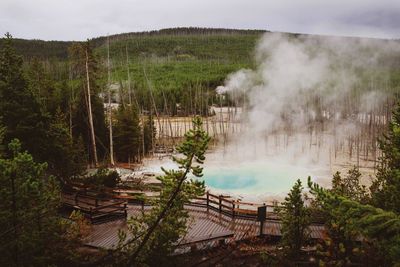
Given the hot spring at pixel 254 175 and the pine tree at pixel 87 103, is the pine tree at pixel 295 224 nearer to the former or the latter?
the hot spring at pixel 254 175

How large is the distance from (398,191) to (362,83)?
3333 inches

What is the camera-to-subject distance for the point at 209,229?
14.4 meters

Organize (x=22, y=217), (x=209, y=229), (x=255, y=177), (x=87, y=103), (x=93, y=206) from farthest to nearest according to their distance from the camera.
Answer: (x=255, y=177)
(x=87, y=103)
(x=93, y=206)
(x=209, y=229)
(x=22, y=217)

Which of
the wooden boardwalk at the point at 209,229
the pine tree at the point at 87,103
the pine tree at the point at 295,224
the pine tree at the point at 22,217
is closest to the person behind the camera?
the pine tree at the point at 22,217

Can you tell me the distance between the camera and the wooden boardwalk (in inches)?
518

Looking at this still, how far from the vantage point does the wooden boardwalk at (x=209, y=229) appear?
13.2m

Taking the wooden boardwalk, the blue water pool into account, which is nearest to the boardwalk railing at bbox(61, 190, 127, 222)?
the wooden boardwalk

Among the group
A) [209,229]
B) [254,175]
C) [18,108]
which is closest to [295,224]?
[209,229]

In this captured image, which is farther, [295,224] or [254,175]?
[254,175]

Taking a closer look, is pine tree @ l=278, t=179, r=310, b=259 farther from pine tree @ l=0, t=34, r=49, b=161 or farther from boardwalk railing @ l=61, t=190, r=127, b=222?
pine tree @ l=0, t=34, r=49, b=161

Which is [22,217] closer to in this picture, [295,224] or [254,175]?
[295,224]

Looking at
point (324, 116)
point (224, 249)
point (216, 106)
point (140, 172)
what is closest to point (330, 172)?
point (140, 172)

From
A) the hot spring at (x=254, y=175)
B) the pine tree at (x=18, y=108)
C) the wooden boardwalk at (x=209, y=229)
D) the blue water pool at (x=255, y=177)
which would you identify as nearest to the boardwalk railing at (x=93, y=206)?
the wooden boardwalk at (x=209, y=229)

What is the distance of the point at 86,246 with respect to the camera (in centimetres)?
1297
